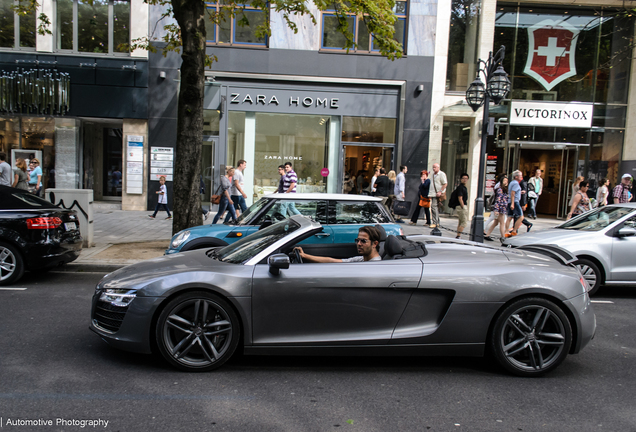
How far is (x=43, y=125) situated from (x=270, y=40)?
8.56 m

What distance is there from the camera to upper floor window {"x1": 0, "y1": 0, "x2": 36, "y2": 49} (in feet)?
53.8

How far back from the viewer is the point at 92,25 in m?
16.6

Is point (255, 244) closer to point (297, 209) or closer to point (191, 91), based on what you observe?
point (297, 209)

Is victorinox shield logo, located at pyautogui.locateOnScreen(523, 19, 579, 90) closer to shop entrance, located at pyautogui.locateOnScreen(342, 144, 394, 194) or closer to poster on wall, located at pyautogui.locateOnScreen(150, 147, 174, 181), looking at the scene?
shop entrance, located at pyautogui.locateOnScreen(342, 144, 394, 194)

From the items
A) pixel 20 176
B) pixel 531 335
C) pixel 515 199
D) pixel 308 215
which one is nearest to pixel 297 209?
pixel 308 215

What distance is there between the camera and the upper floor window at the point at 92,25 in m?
16.5

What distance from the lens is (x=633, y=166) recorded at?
17.8 m

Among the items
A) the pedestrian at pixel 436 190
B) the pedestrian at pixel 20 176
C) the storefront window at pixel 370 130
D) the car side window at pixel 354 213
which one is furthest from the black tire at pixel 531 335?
the storefront window at pixel 370 130

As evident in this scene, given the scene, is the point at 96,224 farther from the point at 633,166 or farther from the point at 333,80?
the point at 633,166

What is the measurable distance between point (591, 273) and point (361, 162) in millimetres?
11130

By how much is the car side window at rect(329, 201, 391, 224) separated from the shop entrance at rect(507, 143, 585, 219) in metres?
13.1

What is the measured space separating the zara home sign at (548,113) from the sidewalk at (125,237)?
153 inches

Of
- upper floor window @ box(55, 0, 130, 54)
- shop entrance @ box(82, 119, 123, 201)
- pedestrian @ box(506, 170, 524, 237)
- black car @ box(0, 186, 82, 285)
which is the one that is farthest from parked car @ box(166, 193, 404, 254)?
upper floor window @ box(55, 0, 130, 54)

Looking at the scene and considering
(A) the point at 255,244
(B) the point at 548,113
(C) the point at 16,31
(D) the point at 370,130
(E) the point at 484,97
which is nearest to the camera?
(A) the point at 255,244
